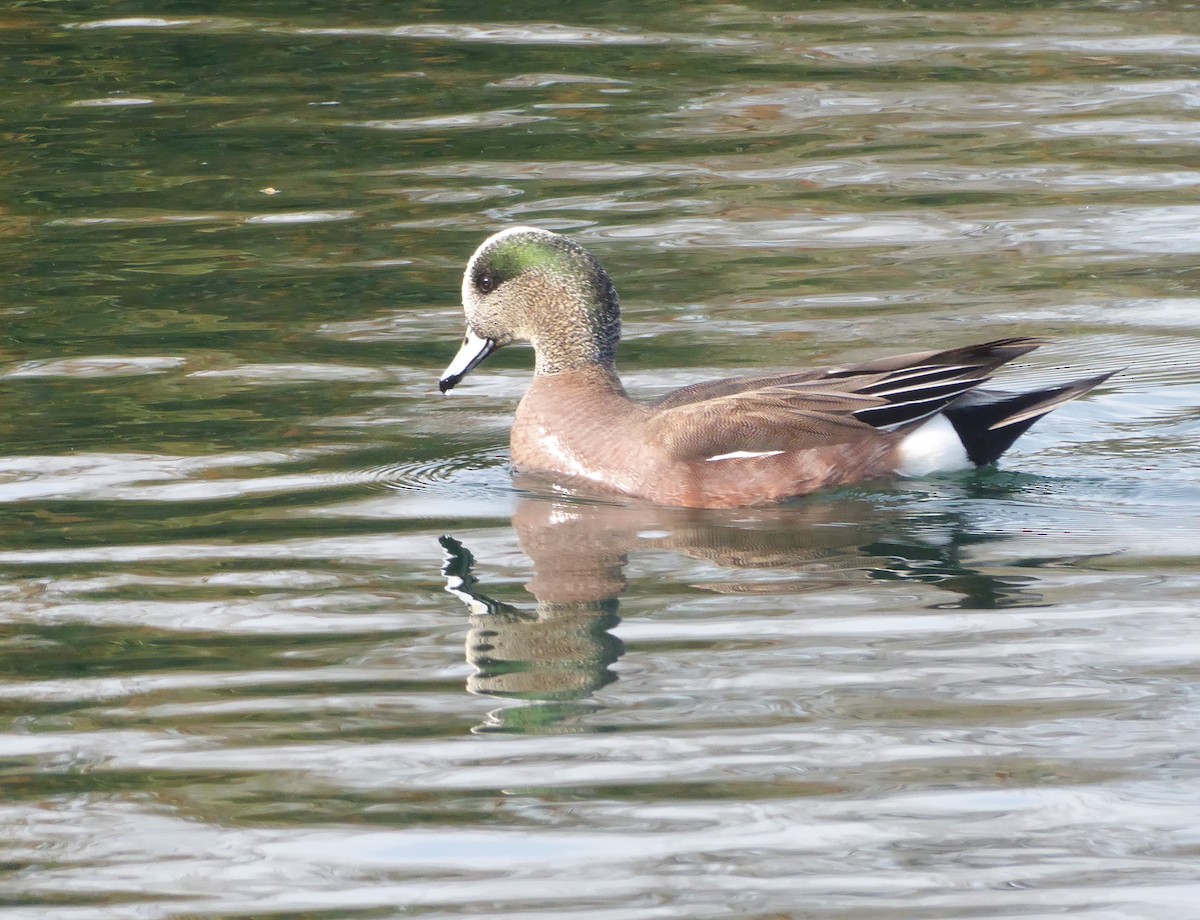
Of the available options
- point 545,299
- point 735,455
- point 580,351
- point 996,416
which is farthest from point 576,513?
point 996,416

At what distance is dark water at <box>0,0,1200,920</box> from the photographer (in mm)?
4152

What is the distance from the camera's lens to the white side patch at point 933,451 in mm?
6824

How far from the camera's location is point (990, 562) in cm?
585

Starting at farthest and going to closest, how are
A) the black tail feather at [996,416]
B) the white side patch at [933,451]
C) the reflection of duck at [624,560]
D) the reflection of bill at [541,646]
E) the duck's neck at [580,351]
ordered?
the duck's neck at [580,351], the white side patch at [933,451], the black tail feather at [996,416], the reflection of duck at [624,560], the reflection of bill at [541,646]

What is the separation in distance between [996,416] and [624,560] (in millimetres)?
1553

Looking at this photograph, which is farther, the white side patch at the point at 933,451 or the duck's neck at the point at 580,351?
the duck's neck at the point at 580,351

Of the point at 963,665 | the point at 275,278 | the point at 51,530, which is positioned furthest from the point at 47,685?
the point at 275,278

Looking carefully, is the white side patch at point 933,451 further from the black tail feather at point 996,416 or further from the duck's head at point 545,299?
the duck's head at point 545,299

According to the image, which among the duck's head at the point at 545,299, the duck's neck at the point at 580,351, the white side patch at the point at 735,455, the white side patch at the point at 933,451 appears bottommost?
the white side patch at the point at 933,451

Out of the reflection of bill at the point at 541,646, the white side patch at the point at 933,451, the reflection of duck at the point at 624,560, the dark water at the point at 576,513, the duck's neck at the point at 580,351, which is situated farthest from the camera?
the duck's neck at the point at 580,351

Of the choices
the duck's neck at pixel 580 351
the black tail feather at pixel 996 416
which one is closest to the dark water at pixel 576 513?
the black tail feather at pixel 996 416

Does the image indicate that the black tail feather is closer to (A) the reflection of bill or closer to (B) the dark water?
(B) the dark water

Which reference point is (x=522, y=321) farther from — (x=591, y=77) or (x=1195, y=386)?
(x=591, y=77)

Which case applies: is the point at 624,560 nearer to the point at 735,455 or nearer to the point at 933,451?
the point at 735,455
